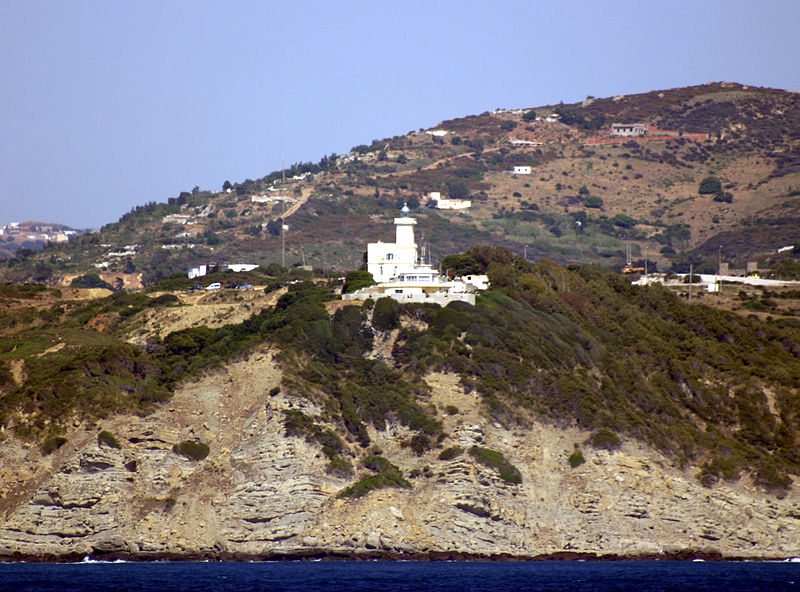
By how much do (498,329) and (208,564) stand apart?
90.0 feet

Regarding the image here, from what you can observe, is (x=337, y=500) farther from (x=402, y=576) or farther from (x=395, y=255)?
(x=395, y=255)

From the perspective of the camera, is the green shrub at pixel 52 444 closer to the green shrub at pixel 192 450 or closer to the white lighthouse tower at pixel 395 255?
the green shrub at pixel 192 450

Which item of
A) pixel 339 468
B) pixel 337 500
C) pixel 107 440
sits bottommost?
pixel 337 500

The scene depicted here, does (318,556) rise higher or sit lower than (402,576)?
higher

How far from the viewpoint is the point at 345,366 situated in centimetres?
9781

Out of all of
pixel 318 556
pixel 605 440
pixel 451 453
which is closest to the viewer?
pixel 318 556

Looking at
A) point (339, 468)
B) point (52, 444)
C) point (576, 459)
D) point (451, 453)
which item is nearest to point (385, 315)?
point (451, 453)

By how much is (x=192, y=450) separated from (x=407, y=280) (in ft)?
80.2

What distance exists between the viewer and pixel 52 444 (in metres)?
88.1

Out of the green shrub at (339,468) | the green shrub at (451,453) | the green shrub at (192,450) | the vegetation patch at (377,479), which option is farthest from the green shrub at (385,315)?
the green shrub at (192,450)

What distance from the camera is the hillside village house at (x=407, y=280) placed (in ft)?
340

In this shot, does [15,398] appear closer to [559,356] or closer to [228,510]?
[228,510]

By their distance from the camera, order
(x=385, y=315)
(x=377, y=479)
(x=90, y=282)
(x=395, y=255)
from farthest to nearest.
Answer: (x=90, y=282) < (x=395, y=255) < (x=385, y=315) < (x=377, y=479)

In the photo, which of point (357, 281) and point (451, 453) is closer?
point (451, 453)
